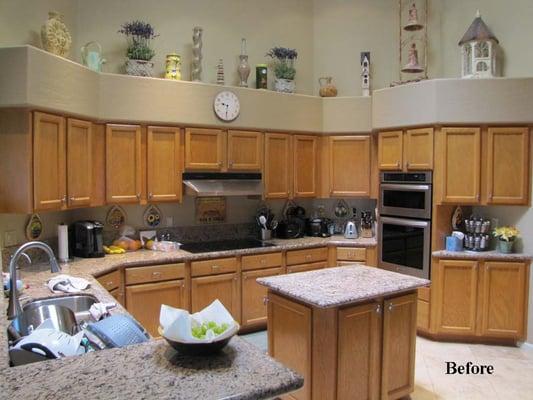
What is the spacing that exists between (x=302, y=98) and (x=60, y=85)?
2.57 meters

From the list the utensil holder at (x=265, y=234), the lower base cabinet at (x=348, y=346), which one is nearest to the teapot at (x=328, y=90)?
the utensil holder at (x=265, y=234)

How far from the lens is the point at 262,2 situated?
5199mm

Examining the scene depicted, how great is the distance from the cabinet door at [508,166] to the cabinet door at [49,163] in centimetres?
381

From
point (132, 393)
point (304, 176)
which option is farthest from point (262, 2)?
point (132, 393)

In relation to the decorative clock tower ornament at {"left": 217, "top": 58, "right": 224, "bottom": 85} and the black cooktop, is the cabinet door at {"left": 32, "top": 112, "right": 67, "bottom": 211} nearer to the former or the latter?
the black cooktop

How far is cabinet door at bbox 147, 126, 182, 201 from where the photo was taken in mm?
4227

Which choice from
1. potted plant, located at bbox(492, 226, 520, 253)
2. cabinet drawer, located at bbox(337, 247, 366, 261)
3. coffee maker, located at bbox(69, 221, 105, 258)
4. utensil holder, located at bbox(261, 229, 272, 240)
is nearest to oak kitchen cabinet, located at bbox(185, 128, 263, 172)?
utensil holder, located at bbox(261, 229, 272, 240)

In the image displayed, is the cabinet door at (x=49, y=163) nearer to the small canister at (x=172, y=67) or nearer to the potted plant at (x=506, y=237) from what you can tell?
the small canister at (x=172, y=67)

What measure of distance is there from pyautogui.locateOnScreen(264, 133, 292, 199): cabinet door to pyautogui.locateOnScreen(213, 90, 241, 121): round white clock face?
47cm

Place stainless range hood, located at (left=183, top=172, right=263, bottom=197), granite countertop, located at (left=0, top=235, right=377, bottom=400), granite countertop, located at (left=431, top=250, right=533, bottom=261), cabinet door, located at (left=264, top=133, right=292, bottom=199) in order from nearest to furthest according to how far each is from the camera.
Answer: granite countertop, located at (left=0, top=235, right=377, bottom=400) < granite countertop, located at (left=431, top=250, right=533, bottom=261) < stainless range hood, located at (left=183, top=172, right=263, bottom=197) < cabinet door, located at (left=264, top=133, right=292, bottom=199)

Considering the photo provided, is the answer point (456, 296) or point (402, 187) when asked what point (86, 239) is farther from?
point (456, 296)

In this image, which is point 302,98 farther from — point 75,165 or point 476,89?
point 75,165

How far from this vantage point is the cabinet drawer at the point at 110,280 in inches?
141

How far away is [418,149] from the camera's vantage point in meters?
4.47
